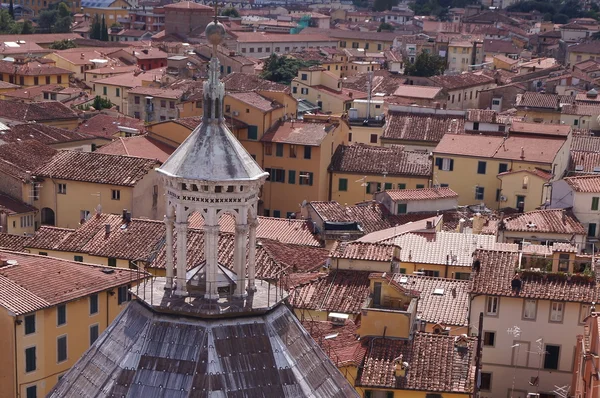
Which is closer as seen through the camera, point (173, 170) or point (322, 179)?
point (173, 170)

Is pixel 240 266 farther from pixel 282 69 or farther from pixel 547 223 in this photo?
pixel 282 69

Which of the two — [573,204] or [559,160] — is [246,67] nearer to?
[559,160]

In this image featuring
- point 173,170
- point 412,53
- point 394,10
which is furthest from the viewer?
point 394,10

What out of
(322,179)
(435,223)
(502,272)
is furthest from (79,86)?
(502,272)

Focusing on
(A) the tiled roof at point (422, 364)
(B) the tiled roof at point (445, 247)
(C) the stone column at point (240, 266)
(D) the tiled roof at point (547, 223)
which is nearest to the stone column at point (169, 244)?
(C) the stone column at point (240, 266)

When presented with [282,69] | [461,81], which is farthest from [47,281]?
[282,69]

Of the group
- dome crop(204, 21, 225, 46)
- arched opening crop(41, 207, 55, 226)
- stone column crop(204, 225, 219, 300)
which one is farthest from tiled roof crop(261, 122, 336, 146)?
stone column crop(204, 225, 219, 300)
